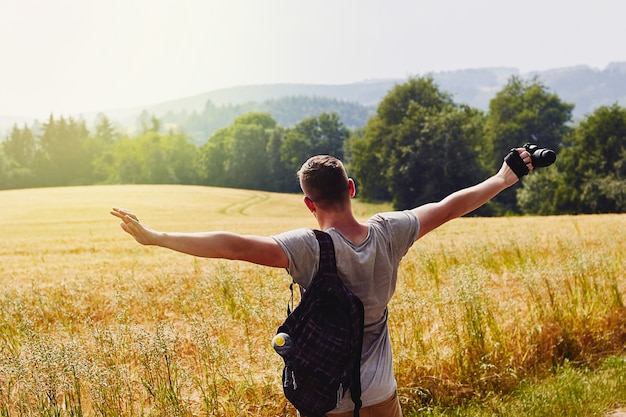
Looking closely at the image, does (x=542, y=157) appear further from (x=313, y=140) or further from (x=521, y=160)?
(x=313, y=140)

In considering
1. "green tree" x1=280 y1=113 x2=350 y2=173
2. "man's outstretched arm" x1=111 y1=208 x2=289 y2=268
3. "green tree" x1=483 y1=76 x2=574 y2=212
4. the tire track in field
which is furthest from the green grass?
"green tree" x1=280 y1=113 x2=350 y2=173

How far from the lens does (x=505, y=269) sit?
12484 millimetres

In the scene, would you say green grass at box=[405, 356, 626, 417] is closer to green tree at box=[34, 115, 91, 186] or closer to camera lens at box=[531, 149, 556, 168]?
camera lens at box=[531, 149, 556, 168]

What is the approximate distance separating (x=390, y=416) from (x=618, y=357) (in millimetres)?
5457

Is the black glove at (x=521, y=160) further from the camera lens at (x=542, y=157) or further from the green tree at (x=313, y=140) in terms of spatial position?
the green tree at (x=313, y=140)

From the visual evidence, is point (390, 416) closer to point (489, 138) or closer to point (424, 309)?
point (424, 309)

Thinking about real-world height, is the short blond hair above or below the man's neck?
above

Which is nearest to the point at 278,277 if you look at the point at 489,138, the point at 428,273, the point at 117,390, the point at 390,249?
the point at 428,273

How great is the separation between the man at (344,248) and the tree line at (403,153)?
56080 millimetres

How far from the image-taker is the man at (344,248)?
304 centimetres

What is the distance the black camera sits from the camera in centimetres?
402

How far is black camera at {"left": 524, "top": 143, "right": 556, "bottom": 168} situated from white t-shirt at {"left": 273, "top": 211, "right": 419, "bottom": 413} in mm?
1135

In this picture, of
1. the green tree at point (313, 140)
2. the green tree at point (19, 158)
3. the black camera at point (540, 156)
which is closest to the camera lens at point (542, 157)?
the black camera at point (540, 156)

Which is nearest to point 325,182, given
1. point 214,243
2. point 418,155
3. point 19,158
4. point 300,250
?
point 300,250
